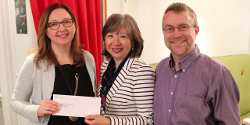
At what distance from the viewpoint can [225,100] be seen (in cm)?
113

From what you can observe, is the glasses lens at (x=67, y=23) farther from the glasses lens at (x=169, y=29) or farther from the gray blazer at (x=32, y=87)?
the glasses lens at (x=169, y=29)

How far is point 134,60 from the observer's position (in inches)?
51.8

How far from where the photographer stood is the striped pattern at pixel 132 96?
4.00 feet

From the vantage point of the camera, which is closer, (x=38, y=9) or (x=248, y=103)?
(x=38, y=9)

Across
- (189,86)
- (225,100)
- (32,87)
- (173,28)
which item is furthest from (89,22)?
(225,100)

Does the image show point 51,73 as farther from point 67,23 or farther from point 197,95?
point 197,95

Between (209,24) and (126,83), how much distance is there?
2506mm

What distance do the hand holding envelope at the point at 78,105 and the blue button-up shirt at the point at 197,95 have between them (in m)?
0.43

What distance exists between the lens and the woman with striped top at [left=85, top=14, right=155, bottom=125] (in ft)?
3.99

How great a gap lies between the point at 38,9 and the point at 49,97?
927 mm

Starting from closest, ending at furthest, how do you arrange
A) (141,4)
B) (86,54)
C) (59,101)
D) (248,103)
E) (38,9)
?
(59,101), (86,54), (38,9), (248,103), (141,4)

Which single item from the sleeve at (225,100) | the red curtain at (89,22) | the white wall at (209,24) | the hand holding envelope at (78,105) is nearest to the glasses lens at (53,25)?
the hand holding envelope at (78,105)

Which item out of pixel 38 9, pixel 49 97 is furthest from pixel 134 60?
pixel 38 9

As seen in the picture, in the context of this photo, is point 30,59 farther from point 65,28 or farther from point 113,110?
point 113,110
